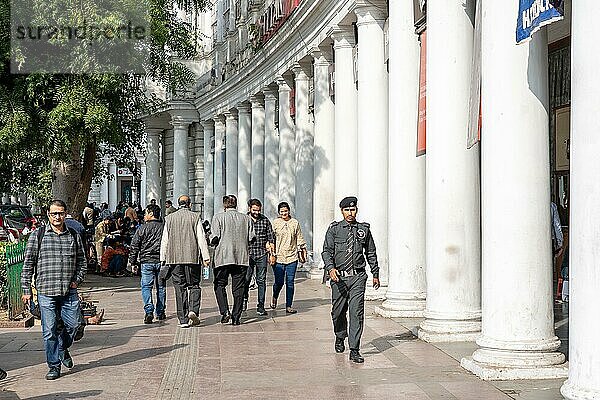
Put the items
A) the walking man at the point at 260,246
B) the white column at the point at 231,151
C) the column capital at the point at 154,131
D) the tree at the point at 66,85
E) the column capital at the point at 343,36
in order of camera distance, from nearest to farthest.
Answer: the walking man at the point at 260,246 → the tree at the point at 66,85 → the column capital at the point at 343,36 → the white column at the point at 231,151 → the column capital at the point at 154,131

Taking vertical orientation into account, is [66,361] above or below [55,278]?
below

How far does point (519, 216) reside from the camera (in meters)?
9.35

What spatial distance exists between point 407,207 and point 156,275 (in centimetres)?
394

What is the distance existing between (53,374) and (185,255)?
4.31m

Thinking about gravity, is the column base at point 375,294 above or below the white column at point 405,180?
below

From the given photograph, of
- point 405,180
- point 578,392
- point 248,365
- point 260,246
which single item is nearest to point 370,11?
point 405,180

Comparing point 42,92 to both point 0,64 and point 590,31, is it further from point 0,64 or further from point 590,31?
point 590,31

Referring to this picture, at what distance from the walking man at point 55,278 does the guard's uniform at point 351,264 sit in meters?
2.83

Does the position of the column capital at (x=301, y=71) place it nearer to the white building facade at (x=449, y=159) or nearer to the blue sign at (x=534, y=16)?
the white building facade at (x=449, y=159)

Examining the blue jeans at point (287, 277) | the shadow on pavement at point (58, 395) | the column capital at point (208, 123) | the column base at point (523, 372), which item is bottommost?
the shadow on pavement at point (58, 395)

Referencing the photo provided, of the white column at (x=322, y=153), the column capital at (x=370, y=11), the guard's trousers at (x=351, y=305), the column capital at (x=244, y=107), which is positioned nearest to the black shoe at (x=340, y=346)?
the guard's trousers at (x=351, y=305)

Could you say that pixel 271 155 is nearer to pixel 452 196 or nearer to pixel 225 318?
pixel 225 318

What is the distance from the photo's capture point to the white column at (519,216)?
368 inches

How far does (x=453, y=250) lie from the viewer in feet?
38.5
